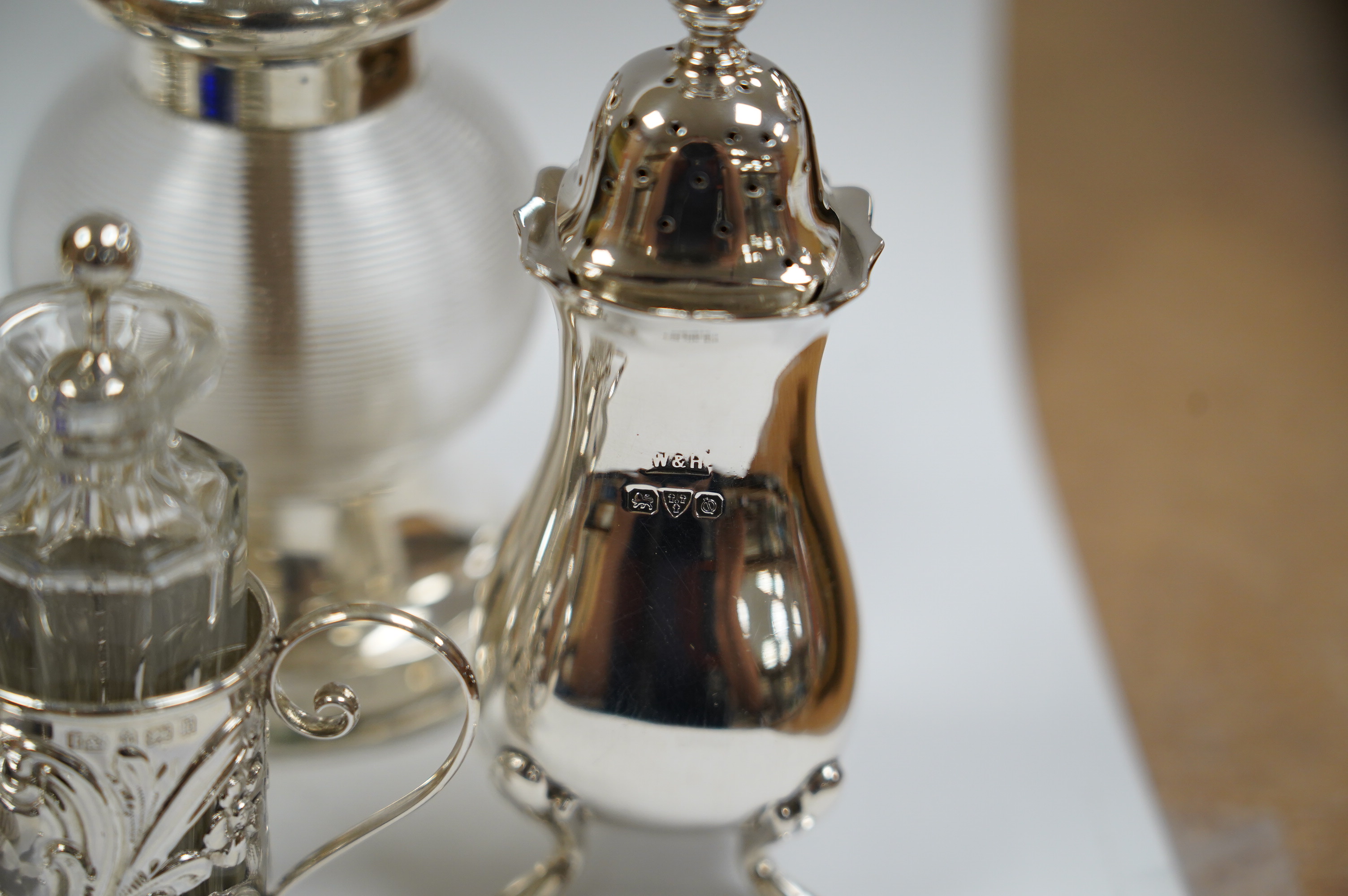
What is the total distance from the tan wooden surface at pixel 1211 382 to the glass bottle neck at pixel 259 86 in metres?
0.54

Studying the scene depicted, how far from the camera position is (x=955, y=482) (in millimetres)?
1009

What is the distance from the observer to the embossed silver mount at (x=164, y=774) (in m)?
0.49

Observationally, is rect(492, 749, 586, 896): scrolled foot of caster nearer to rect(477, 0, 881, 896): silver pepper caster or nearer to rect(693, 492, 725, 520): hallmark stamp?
rect(477, 0, 881, 896): silver pepper caster

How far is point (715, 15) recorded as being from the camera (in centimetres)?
54

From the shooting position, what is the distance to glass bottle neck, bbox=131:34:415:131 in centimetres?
65

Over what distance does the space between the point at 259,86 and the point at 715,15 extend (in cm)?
22

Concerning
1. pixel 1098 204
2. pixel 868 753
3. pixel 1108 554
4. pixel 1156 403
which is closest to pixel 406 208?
pixel 868 753

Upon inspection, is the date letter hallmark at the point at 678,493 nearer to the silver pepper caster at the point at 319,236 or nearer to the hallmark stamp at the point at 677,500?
the hallmark stamp at the point at 677,500

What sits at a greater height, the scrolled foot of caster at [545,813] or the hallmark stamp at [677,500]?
the hallmark stamp at [677,500]

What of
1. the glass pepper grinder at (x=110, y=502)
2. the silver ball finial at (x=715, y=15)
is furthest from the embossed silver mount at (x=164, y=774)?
the silver ball finial at (x=715, y=15)

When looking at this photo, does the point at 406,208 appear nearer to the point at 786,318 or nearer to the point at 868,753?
the point at 786,318

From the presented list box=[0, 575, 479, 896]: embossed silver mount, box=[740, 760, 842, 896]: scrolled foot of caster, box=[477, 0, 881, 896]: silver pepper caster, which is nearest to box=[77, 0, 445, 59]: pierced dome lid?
box=[477, 0, 881, 896]: silver pepper caster

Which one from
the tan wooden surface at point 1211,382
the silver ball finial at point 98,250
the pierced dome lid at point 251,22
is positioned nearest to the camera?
the silver ball finial at point 98,250

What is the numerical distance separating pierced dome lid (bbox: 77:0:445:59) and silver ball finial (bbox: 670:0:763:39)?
0.15 m
